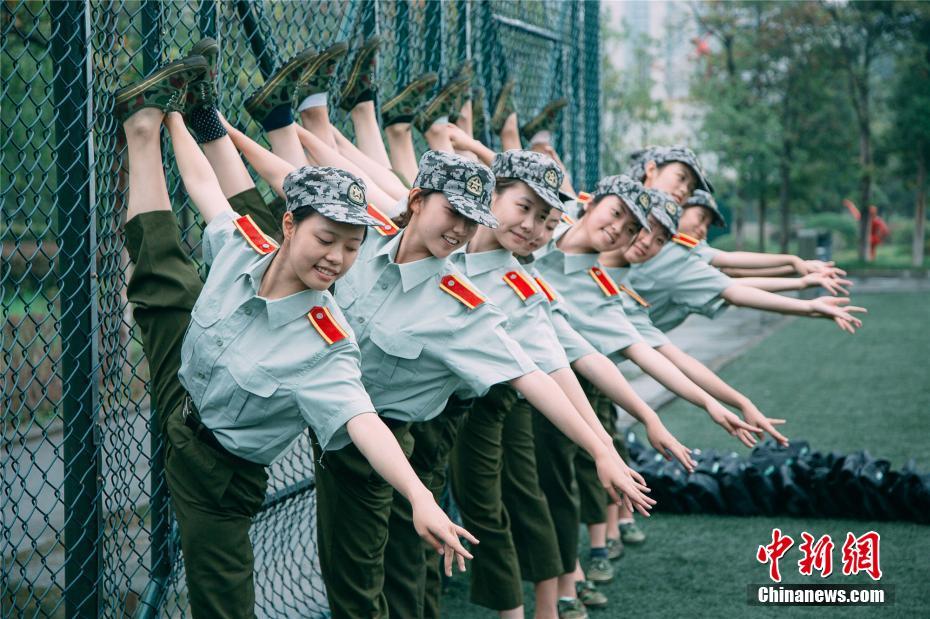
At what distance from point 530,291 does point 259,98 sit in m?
1.09

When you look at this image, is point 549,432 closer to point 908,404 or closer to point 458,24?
point 458,24

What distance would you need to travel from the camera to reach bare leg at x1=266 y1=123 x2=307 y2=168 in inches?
140

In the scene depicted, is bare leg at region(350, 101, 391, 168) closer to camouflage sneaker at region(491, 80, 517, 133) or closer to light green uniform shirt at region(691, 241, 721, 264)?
camouflage sneaker at region(491, 80, 517, 133)

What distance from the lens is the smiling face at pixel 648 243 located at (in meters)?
4.64

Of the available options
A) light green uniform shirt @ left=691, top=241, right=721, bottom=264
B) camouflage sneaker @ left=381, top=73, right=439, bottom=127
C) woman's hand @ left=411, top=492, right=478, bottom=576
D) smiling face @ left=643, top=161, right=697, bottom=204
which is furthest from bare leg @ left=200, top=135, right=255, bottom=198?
light green uniform shirt @ left=691, top=241, right=721, bottom=264

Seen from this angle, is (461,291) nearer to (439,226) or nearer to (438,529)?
(439,226)

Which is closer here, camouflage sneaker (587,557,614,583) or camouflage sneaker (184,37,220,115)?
camouflage sneaker (184,37,220,115)

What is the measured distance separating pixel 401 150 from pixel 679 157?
1.49 m

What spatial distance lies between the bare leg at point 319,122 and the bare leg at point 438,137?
755 mm

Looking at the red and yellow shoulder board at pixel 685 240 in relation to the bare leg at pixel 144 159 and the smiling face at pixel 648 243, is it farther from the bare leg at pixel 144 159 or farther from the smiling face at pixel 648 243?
the bare leg at pixel 144 159

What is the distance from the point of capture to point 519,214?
3676 millimetres

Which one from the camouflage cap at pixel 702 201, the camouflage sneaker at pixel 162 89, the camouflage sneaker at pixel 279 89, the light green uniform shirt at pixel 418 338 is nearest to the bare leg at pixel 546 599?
the light green uniform shirt at pixel 418 338

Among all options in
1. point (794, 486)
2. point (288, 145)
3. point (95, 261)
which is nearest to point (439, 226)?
point (288, 145)

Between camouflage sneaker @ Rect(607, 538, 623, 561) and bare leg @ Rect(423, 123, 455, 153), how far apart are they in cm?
218
